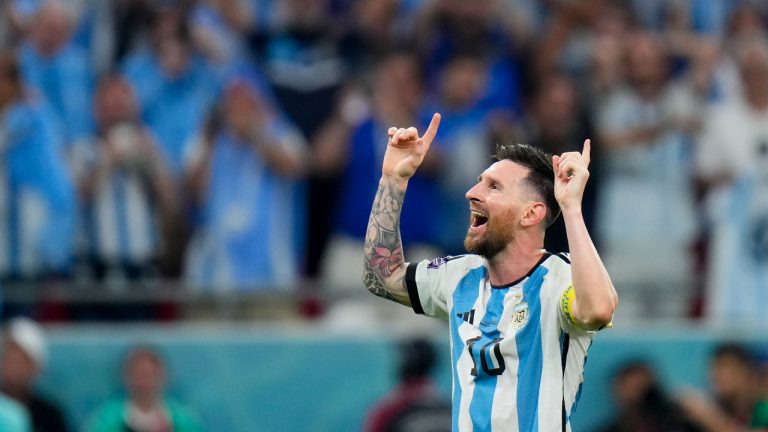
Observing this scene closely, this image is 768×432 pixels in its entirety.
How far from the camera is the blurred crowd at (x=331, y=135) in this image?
405 inches

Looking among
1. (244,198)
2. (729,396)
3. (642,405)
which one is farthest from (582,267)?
(244,198)

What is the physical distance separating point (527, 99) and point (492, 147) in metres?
0.90

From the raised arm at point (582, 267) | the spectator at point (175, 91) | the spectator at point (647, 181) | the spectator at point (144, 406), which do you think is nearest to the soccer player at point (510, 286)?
the raised arm at point (582, 267)

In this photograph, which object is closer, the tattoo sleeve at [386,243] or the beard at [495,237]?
the beard at [495,237]

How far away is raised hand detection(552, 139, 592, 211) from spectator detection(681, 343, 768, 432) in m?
5.20

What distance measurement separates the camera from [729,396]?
1020 centimetres

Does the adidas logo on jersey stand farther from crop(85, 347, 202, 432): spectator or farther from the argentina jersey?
crop(85, 347, 202, 432): spectator

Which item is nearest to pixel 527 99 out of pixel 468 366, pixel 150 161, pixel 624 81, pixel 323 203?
pixel 624 81

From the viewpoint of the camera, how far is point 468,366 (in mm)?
5418

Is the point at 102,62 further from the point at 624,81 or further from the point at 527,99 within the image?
the point at 624,81

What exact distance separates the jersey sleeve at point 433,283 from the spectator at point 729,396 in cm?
469

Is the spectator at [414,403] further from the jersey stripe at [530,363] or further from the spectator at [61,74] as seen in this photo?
the jersey stripe at [530,363]

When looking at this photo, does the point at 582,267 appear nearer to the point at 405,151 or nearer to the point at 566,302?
the point at 566,302

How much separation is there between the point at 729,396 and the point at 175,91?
4.39 m
